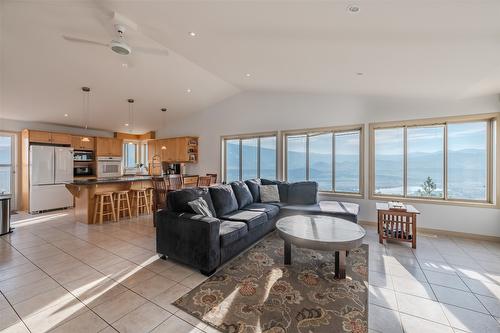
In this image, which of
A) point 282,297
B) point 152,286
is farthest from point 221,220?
point 282,297

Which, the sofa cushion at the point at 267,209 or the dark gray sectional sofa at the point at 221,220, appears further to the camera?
the sofa cushion at the point at 267,209

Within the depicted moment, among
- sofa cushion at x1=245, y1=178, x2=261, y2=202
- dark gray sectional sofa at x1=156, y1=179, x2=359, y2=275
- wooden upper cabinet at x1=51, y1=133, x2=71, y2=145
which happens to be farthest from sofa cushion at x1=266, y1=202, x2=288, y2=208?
wooden upper cabinet at x1=51, y1=133, x2=71, y2=145

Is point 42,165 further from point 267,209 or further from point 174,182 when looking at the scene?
point 267,209

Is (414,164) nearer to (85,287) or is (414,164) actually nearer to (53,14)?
(85,287)

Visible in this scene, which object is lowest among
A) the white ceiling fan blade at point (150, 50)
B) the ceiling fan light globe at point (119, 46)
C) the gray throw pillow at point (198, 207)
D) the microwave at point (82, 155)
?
the gray throw pillow at point (198, 207)

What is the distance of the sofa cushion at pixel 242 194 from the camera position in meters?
4.45

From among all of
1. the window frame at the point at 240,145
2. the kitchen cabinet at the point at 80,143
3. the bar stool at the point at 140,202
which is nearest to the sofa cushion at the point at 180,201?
the bar stool at the point at 140,202

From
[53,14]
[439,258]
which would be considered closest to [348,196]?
[439,258]

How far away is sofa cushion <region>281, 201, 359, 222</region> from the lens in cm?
392

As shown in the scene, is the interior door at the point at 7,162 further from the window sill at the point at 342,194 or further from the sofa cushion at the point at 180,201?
the window sill at the point at 342,194

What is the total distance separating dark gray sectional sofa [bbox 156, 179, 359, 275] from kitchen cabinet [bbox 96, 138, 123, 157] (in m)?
5.54

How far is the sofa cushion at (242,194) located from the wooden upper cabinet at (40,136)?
5.79 metres

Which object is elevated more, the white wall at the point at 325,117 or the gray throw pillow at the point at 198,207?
the white wall at the point at 325,117

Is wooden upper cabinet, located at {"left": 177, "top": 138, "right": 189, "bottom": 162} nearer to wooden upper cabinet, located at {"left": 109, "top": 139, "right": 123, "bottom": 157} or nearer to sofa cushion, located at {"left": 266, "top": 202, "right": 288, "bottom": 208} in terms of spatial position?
wooden upper cabinet, located at {"left": 109, "top": 139, "right": 123, "bottom": 157}
